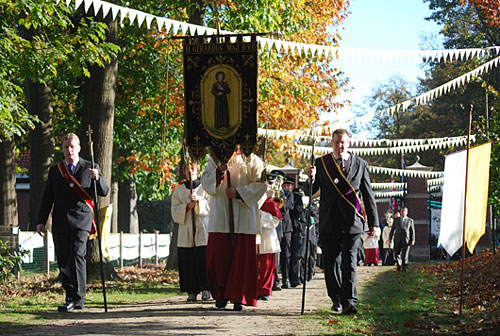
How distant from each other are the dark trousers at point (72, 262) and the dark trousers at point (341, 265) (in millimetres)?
3120

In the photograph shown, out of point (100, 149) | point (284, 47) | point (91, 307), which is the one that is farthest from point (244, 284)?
point (100, 149)

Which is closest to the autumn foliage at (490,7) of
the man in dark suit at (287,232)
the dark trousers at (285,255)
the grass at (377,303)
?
the grass at (377,303)

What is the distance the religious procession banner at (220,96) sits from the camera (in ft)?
37.8

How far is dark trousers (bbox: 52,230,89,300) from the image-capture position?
36.8 ft

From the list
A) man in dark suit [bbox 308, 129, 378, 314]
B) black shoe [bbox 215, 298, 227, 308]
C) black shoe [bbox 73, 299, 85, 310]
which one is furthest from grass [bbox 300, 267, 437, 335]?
black shoe [bbox 73, 299, 85, 310]

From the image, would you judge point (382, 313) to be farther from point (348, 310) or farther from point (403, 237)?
point (403, 237)

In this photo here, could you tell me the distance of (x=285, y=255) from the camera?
687 inches

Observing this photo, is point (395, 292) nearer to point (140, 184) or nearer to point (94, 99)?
point (94, 99)

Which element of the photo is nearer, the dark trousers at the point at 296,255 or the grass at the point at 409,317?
the grass at the point at 409,317

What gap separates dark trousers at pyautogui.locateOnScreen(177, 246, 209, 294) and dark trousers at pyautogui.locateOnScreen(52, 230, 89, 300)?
7.23 ft

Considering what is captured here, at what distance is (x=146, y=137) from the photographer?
2841 cm

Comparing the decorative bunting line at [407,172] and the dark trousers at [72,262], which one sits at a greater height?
the decorative bunting line at [407,172]

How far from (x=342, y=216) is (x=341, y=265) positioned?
24.5 inches

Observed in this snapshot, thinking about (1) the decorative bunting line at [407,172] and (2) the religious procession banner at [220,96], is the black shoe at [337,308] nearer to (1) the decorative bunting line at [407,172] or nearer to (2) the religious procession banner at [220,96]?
(2) the religious procession banner at [220,96]
